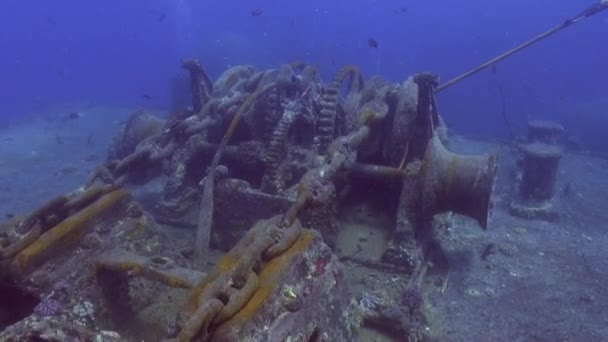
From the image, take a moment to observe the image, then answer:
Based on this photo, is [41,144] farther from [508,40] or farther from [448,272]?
[508,40]

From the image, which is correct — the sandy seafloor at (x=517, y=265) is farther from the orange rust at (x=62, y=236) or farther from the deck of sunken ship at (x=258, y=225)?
the orange rust at (x=62, y=236)

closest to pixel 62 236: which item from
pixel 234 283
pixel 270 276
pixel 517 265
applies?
pixel 234 283

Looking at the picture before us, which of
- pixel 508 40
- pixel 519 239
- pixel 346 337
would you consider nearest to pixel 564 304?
pixel 519 239

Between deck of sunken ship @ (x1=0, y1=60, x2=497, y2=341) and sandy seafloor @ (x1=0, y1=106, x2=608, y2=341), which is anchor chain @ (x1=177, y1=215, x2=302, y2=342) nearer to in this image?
deck of sunken ship @ (x1=0, y1=60, x2=497, y2=341)

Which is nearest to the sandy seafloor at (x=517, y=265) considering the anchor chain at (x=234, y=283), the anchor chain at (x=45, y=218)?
the anchor chain at (x=234, y=283)

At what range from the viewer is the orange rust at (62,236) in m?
3.46

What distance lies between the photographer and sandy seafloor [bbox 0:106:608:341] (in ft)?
16.7

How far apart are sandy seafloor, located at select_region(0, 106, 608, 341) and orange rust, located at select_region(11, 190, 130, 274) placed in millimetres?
2824

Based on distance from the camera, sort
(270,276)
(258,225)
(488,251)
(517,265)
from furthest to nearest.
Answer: (488,251)
(517,265)
(258,225)
(270,276)

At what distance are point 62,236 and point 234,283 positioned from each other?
1.84m

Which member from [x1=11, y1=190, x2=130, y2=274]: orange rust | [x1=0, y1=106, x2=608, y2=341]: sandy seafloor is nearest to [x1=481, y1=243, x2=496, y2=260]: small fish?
[x1=0, y1=106, x2=608, y2=341]: sandy seafloor

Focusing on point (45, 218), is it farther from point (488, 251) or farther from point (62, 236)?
point (488, 251)

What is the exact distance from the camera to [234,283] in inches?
109

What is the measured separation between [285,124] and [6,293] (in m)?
3.69
